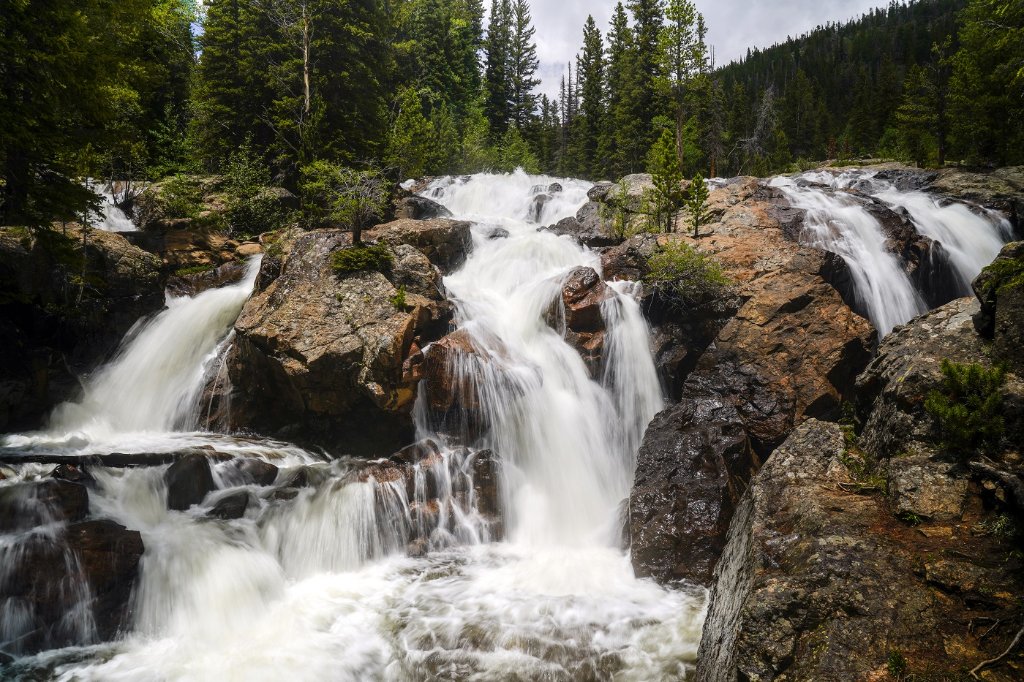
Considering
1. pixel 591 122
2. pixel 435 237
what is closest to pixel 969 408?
pixel 435 237

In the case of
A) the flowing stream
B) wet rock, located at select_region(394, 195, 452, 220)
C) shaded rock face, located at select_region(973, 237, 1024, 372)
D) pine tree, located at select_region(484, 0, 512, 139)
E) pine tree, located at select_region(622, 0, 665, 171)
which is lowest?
the flowing stream

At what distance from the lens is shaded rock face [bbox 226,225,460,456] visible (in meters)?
10.3

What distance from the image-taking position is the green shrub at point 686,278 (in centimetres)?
1198

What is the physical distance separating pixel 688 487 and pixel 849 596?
4988mm

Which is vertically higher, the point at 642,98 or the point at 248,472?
the point at 642,98

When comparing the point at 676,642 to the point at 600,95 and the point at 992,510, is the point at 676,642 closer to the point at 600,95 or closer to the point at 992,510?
the point at 992,510

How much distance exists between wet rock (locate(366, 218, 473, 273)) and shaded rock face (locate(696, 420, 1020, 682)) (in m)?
12.3

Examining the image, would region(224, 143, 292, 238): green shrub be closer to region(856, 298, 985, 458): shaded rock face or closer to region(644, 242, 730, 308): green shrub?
region(644, 242, 730, 308): green shrub

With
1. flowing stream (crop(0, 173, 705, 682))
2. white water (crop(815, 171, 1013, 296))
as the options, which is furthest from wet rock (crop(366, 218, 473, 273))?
white water (crop(815, 171, 1013, 296))

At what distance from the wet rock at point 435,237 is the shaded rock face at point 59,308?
20.0 ft

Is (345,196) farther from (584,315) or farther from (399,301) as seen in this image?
(584,315)

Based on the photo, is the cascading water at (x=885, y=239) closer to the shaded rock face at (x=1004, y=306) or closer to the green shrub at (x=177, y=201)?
the shaded rock face at (x=1004, y=306)

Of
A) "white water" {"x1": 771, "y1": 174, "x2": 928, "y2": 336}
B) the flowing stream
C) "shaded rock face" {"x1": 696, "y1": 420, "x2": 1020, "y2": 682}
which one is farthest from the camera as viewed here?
"white water" {"x1": 771, "y1": 174, "x2": 928, "y2": 336}

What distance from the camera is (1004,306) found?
515 cm
